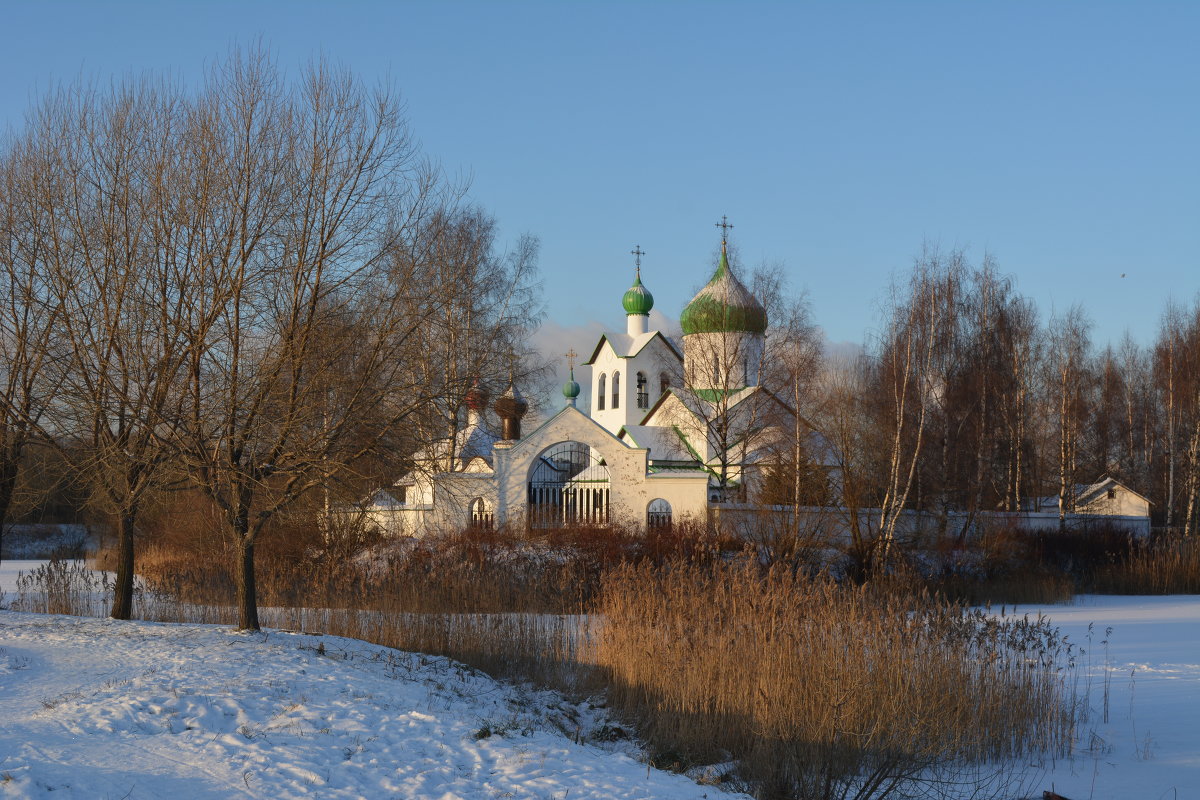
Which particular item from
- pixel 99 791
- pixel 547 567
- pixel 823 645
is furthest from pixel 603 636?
pixel 547 567

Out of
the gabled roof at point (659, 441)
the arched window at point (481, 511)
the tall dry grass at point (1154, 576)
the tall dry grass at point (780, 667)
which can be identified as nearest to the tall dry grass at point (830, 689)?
the tall dry grass at point (780, 667)

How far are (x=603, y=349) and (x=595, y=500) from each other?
20.0 m

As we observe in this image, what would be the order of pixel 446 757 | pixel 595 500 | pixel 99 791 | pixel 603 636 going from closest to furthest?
pixel 99 791, pixel 446 757, pixel 603 636, pixel 595 500

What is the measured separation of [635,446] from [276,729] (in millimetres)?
24221

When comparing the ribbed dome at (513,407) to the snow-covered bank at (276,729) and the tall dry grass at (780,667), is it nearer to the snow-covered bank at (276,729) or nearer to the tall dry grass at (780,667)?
the tall dry grass at (780,667)

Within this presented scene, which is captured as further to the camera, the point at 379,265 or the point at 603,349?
the point at 603,349

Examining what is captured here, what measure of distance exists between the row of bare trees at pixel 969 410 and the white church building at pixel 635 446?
98.0 inches

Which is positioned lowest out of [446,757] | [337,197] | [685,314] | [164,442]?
[446,757]

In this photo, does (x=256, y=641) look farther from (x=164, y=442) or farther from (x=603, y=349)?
(x=603, y=349)

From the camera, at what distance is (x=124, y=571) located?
480 inches

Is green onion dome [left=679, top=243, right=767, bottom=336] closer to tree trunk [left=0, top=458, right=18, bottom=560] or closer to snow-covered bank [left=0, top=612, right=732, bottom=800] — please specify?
tree trunk [left=0, top=458, right=18, bottom=560]

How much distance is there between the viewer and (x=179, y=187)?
33.3 feet

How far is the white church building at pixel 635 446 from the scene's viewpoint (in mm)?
23481

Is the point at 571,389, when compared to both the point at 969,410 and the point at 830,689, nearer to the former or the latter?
the point at 969,410
